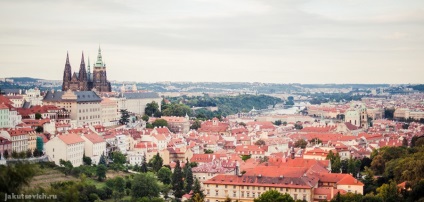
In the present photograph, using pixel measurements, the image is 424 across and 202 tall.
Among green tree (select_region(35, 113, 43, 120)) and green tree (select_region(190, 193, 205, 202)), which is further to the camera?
green tree (select_region(35, 113, 43, 120))

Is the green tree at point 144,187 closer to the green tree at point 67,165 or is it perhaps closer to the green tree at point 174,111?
the green tree at point 67,165

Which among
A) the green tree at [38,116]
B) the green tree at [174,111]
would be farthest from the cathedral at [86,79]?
the green tree at [38,116]

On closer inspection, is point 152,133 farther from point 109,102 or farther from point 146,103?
point 146,103

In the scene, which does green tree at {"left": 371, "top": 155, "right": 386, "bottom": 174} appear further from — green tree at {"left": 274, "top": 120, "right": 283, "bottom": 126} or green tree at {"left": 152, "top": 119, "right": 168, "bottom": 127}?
green tree at {"left": 274, "top": 120, "right": 283, "bottom": 126}

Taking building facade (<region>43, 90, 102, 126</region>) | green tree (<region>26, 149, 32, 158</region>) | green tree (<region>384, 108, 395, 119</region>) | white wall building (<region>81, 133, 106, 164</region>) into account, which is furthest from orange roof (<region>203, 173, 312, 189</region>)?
green tree (<region>384, 108, 395, 119</region>)

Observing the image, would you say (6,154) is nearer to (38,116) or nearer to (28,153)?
(28,153)

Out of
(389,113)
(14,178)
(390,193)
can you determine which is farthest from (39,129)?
(389,113)
